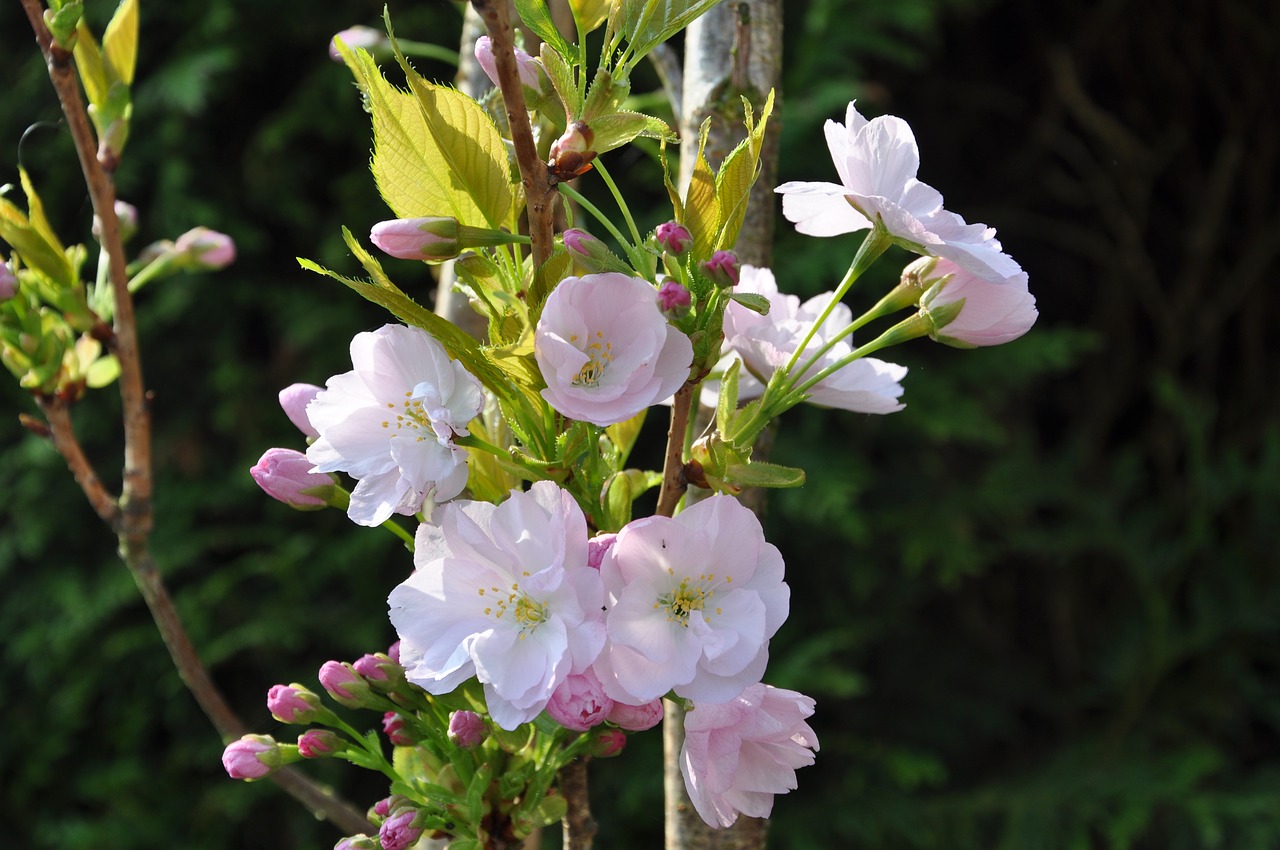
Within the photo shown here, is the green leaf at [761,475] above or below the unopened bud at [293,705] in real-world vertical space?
above

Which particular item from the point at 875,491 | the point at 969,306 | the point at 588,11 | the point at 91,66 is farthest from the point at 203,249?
the point at 875,491

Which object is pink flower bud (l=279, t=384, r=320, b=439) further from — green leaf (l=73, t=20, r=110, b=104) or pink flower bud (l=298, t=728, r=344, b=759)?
green leaf (l=73, t=20, r=110, b=104)

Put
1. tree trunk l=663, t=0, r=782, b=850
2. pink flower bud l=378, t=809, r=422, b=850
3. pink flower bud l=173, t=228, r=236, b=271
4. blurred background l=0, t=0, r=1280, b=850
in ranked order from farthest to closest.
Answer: blurred background l=0, t=0, r=1280, b=850 < pink flower bud l=173, t=228, r=236, b=271 < tree trunk l=663, t=0, r=782, b=850 < pink flower bud l=378, t=809, r=422, b=850

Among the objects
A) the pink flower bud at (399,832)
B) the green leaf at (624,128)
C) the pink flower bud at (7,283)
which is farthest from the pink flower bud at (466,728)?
the pink flower bud at (7,283)

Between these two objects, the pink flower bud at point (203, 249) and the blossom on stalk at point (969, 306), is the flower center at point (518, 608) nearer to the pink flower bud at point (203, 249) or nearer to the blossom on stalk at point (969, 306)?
the blossom on stalk at point (969, 306)

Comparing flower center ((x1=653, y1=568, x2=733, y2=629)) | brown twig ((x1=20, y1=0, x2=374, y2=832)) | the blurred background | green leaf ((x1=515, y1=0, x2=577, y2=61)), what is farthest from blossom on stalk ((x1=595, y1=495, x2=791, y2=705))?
the blurred background

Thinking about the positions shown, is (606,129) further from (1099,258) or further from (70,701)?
(1099,258)
